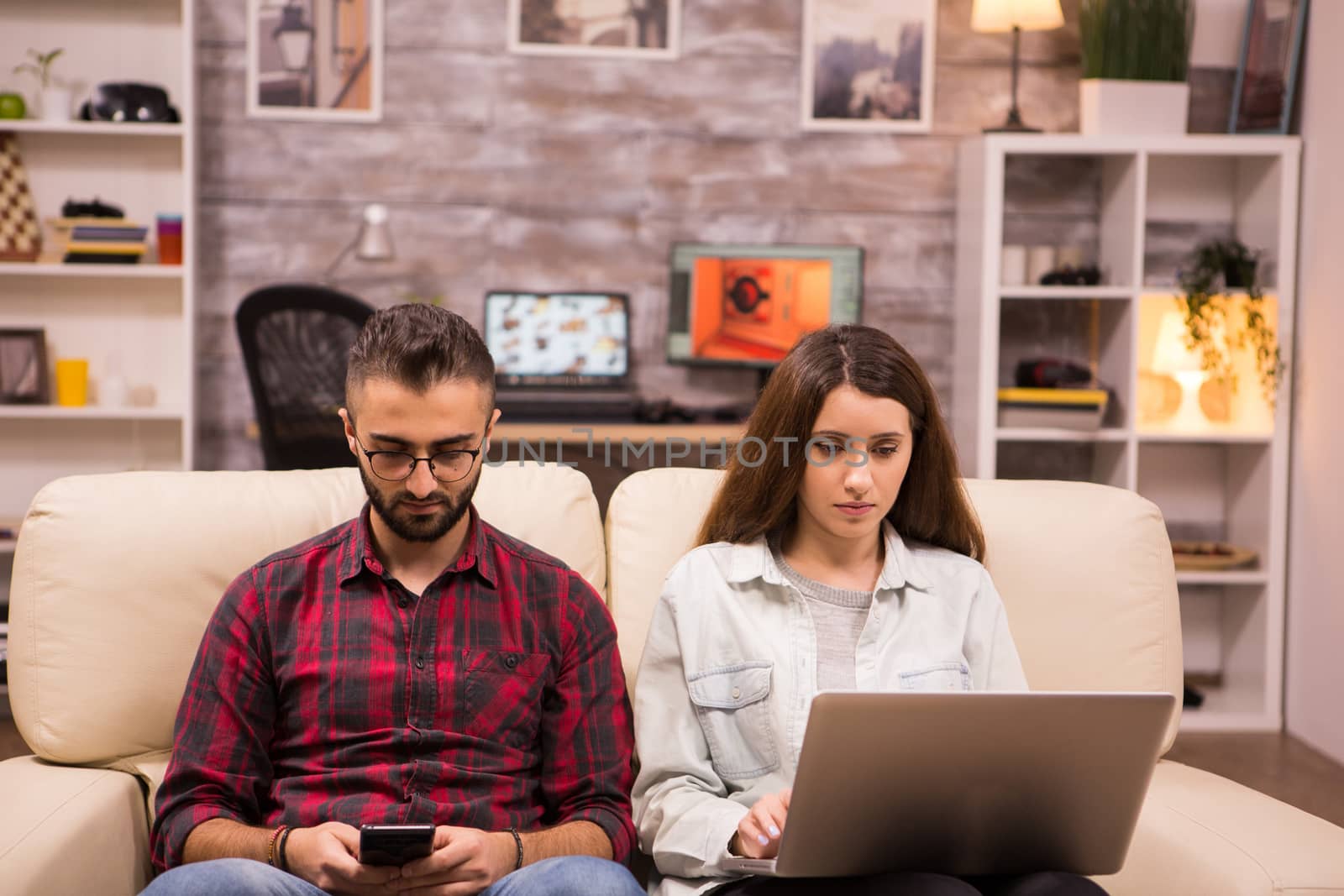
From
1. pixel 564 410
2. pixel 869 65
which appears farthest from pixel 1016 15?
pixel 564 410

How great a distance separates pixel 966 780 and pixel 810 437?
500 millimetres

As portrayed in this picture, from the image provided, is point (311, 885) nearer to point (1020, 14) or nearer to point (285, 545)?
point (285, 545)

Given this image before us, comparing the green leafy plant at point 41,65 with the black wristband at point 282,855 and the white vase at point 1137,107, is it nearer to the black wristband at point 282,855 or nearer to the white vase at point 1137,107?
the white vase at point 1137,107

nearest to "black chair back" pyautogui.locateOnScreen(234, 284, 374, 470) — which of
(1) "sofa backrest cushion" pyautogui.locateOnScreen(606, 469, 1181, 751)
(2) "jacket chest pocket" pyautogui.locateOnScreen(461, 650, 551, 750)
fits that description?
(1) "sofa backrest cushion" pyautogui.locateOnScreen(606, 469, 1181, 751)

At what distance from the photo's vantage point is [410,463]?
1.49 m

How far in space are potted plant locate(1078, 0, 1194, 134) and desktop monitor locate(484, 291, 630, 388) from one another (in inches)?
61.8

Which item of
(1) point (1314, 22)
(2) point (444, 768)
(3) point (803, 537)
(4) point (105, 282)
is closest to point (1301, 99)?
(1) point (1314, 22)

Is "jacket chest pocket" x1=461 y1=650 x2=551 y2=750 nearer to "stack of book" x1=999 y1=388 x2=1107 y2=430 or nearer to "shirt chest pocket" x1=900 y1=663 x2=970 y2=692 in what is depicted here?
"shirt chest pocket" x1=900 y1=663 x2=970 y2=692

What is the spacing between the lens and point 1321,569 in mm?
3555

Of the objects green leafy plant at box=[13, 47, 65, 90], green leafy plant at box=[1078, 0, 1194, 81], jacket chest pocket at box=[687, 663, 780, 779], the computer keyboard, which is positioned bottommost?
jacket chest pocket at box=[687, 663, 780, 779]

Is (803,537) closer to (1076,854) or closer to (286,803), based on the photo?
(1076,854)

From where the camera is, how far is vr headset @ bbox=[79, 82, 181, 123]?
3.72 metres

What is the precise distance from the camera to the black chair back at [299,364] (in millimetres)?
3398

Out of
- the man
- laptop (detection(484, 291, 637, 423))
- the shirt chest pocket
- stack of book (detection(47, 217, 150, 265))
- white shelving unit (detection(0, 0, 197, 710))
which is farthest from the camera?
laptop (detection(484, 291, 637, 423))
